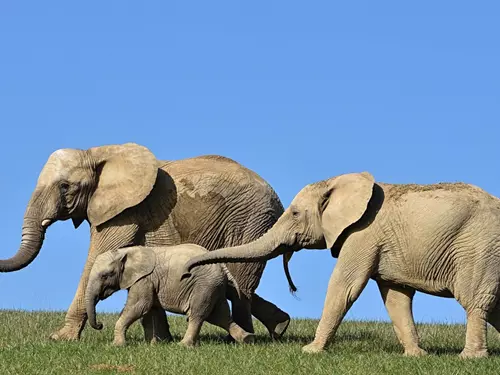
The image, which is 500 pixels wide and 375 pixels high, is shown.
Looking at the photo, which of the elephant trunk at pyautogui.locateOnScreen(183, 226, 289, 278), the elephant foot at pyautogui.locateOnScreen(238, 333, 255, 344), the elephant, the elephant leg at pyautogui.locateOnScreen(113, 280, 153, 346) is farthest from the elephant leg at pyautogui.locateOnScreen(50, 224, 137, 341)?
the elephant foot at pyautogui.locateOnScreen(238, 333, 255, 344)

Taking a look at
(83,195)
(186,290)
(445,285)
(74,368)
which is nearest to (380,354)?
(445,285)

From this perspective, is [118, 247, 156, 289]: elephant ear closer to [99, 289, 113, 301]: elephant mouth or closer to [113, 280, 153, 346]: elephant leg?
[113, 280, 153, 346]: elephant leg

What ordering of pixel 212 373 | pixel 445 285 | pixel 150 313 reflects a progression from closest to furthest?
pixel 212 373, pixel 445 285, pixel 150 313

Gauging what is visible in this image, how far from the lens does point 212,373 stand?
13352 millimetres

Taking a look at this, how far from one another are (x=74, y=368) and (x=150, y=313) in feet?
9.55

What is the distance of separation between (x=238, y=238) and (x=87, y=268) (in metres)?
2.31

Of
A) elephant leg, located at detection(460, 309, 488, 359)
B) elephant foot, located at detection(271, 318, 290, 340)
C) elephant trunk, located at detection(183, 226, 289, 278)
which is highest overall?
elephant trunk, located at detection(183, 226, 289, 278)

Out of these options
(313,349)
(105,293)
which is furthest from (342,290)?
(105,293)

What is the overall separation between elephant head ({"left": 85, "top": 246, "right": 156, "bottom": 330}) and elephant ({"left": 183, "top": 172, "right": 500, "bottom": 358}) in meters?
0.80

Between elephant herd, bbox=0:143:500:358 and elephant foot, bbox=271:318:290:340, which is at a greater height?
elephant herd, bbox=0:143:500:358

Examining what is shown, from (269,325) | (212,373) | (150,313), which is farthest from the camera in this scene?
(269,325)

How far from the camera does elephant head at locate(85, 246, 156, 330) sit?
15898 mm

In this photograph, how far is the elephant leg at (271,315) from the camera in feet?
59.7

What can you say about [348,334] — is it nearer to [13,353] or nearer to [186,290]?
[186,290]
